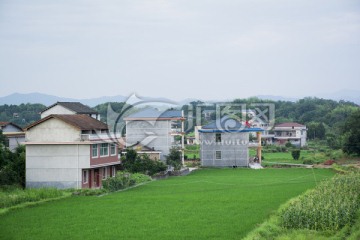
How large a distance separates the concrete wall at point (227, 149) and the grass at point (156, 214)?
16616 millimetres

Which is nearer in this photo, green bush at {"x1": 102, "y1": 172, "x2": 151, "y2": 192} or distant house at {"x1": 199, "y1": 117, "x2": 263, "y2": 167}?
green bush at {"x1": 102, "y1": 172, "x2": 151, "y2": 192}

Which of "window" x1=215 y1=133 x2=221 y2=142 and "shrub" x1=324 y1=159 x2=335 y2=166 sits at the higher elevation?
"window" x1=215 y1=133 x2=221 y2=142

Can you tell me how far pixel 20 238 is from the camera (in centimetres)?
1423

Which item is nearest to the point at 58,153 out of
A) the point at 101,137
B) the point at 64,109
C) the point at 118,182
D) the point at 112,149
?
the point at 101,137

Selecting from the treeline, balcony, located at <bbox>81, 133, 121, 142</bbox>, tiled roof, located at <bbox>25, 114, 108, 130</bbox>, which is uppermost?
the treeline

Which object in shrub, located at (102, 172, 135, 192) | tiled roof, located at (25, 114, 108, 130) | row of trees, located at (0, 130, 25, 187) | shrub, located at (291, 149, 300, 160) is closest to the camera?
shrub, located at (102, 172, 135, 192)

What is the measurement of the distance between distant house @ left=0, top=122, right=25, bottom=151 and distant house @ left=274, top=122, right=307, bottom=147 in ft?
127

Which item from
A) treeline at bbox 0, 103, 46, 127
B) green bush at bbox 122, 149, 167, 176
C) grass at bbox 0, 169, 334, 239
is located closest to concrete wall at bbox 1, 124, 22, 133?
green bush at bbox 122, 149, 167, 176

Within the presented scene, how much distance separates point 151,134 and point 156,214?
26.4 m

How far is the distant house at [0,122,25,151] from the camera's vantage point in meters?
45.3

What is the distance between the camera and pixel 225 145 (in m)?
44.5

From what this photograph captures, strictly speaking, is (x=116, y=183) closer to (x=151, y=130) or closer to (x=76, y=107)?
(x=76, y=107)

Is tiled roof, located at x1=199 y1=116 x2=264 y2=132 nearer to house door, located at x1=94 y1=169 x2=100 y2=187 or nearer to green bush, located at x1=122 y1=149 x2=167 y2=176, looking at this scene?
green bush, located at x1=122 y1=149 x2=167 y2=176

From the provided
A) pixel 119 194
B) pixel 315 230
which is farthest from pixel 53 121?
pixel 315 230
